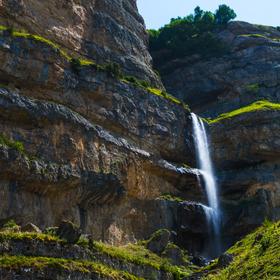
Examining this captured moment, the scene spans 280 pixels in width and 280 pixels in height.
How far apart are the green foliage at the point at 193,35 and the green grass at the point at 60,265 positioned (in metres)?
49.8

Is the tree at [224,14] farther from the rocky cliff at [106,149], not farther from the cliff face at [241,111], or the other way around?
the rocky cliff at [106,149]

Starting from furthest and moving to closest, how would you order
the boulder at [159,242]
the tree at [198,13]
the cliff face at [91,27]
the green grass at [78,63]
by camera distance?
the tree at [198,13]
the cliff face at [91,27]
the green grass at [78,63]
the boulder at [159,242]

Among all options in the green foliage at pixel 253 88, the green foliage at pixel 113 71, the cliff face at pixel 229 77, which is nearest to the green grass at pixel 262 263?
the green foliage at pixel 113 71

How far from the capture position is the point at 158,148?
51.6m

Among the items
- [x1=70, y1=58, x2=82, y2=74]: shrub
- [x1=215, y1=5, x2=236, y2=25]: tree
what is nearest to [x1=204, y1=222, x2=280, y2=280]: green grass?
[x1=70, y1=58, x2=82, y2=74]: shrub

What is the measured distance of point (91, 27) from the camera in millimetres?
56688

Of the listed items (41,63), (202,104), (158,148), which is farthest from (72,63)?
(202,104)

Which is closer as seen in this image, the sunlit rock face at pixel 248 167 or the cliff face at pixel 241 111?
the sunlit rock face at pixel 248 167

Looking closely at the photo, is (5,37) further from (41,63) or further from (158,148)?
(158,148)

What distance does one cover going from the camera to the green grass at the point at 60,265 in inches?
1033

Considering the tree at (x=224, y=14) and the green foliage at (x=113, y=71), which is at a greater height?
the tree at (x=224, y=14)

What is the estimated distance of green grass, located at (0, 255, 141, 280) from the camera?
2625 cm

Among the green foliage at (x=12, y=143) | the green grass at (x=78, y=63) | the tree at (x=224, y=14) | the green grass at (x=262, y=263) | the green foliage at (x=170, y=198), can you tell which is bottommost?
the green grass at (x=262, y=263)

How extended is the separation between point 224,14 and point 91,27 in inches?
1310
